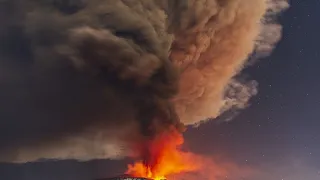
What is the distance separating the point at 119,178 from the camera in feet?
132

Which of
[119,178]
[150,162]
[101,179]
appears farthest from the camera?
[101,179]

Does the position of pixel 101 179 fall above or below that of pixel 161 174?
above

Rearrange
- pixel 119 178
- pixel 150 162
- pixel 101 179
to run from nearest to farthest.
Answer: pixel 150 162 < pixel 119 178 < pixel 101 179

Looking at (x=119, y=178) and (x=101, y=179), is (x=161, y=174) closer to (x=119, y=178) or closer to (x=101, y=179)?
(x=119, y=178)

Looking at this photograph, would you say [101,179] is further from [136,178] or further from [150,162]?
[150,162]

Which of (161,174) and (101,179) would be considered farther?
(101,179)

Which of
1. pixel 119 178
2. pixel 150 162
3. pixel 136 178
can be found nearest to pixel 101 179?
pixel 119 178

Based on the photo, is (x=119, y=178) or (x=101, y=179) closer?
(x=119, y=178)

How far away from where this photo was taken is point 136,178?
117 ft

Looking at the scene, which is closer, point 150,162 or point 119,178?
point 150,162

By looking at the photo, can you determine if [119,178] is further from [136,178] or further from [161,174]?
[161,174]

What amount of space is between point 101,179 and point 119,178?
4.86 meters

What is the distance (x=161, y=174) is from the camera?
3494cm

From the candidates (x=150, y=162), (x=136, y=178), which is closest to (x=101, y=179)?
(x=136, y=178)
